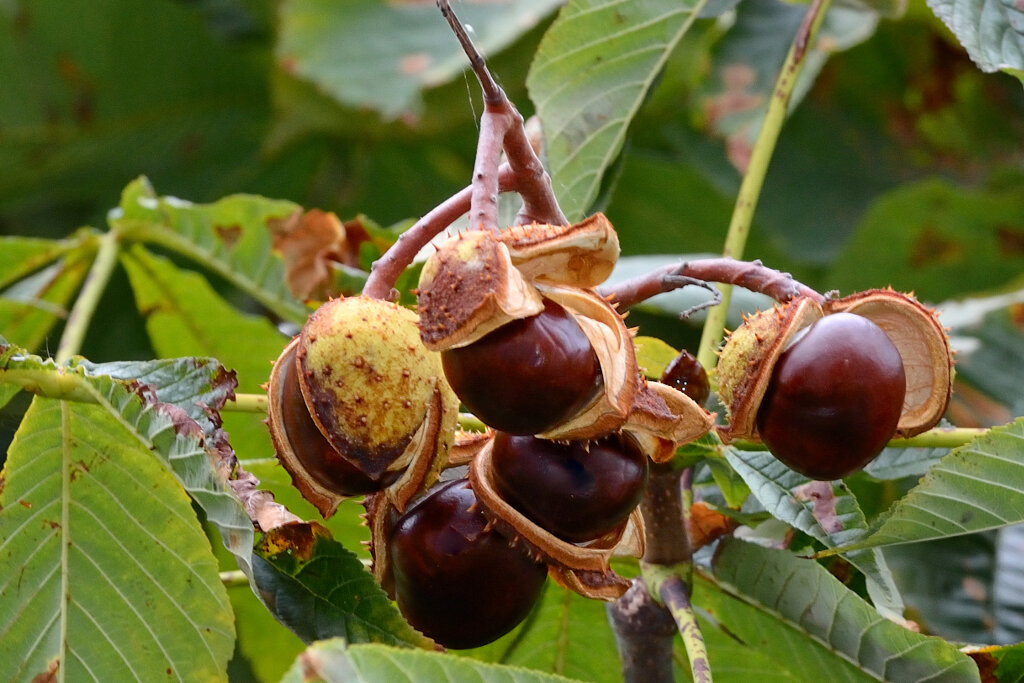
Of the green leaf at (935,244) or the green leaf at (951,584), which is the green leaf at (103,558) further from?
the green leaf at (935,244)

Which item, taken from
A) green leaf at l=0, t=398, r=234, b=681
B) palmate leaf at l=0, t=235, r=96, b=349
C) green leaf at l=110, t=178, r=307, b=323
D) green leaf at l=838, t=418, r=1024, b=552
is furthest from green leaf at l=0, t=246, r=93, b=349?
green leaf at l=838, t=418, r=1024, b=552

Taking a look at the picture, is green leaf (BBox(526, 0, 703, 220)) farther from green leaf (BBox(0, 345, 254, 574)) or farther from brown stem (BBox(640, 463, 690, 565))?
green leaf (BBox(0, 345, 254, 574))

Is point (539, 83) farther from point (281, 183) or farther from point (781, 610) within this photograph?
point (281, 183)

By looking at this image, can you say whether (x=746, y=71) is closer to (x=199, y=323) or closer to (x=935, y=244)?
(x=935, y=244)

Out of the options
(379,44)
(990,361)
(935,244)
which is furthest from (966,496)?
(379,44)

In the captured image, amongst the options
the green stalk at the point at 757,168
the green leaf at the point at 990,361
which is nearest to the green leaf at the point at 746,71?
the green leaf at the point at 990,361
